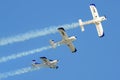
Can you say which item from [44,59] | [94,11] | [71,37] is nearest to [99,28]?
[94,11]

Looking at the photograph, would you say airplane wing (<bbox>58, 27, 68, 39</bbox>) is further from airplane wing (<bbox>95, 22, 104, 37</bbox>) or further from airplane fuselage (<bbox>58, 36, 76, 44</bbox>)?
airplane wing (<bbox>95, 22, 104, 37</bbox>)

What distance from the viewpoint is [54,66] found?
252ft

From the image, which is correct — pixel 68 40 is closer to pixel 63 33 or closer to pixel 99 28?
pixel 63 33

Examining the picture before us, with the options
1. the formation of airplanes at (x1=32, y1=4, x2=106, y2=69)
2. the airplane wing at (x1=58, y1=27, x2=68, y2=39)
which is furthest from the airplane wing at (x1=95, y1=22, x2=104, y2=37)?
the airplane wing at (x1=58, y1=27, x2=68, y2=39)

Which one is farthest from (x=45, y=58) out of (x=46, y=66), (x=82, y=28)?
(x=82, y=28)

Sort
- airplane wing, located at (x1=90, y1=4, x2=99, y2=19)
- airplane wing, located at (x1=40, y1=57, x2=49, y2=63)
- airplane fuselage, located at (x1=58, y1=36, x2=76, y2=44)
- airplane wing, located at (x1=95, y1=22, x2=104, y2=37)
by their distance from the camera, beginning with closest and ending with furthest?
airplane fuselage, located at (x1=58, y1=36, x2=76, y2=44) < airplane wing, located at (x1=95, y1=22, x2=104, y2=37) < airplane wing, located at (x1=40, y1=57, x2=49, y2=63) < airplane wing, located at (x1=90, y1=4, x2=99, y2=19)

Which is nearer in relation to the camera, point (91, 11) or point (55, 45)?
point (55, 45)

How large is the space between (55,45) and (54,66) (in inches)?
191

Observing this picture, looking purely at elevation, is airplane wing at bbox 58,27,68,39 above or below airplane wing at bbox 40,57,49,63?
above

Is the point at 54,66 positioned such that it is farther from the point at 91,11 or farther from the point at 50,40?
the point at 91,11

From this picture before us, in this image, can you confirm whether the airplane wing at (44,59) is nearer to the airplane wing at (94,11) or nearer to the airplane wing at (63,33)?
the airplane wing at (63,33)

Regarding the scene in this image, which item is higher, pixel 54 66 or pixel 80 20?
pixel 80 20

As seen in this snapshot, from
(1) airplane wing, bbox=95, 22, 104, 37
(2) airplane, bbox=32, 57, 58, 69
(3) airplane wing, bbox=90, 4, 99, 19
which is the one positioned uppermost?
(3) airplane wing, bbox=90, 4, 99, 19

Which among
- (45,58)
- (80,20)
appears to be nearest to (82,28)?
(80,20)
